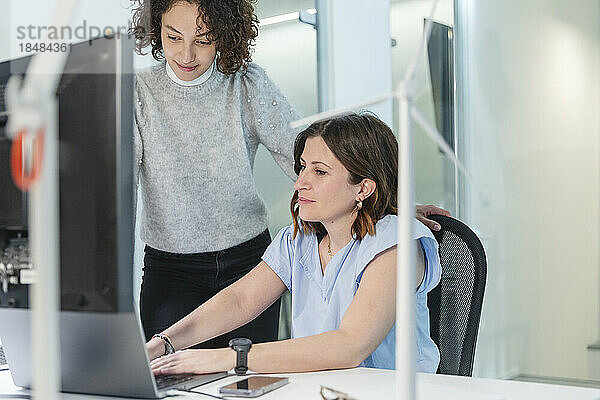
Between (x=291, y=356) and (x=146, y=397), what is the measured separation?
31 cm

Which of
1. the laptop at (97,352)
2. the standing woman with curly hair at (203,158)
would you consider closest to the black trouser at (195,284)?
the standing woman with curly hair at (203,158)

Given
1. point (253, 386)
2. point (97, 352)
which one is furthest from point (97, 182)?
point (253, 386)

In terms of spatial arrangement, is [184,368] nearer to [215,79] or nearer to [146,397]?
[146,397]

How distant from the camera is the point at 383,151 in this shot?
1595 millimetres

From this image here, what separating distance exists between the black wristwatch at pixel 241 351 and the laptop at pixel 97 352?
0.39ft

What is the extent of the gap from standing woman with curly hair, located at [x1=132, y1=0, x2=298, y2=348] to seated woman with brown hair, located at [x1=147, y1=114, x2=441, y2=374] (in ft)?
0.93

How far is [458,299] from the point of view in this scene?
142 cm

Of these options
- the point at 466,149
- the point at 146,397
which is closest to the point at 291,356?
the point at 146,397

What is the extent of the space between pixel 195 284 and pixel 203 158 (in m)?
0.34

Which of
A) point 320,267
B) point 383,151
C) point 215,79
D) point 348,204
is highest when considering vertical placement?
point 215,79

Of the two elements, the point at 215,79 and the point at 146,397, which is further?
the point at 215,79

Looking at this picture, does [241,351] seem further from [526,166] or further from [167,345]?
[526,166]

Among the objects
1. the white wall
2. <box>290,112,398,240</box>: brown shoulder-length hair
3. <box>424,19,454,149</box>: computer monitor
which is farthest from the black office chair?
<box>424,19,454,149</box>: computer monitor

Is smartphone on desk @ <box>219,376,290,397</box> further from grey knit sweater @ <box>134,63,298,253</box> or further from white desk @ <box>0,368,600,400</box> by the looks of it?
grey knit sweater @ <box>134,63,298,253</box>
